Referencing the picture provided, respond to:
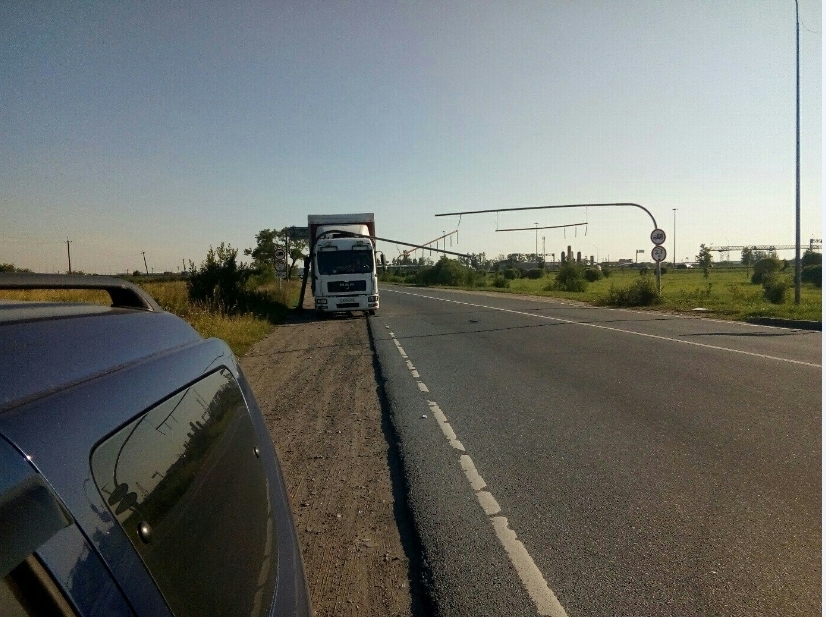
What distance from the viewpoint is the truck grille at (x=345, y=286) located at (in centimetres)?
2644

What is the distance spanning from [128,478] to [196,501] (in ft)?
1.05

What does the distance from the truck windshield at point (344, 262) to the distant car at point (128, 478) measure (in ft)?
79.0

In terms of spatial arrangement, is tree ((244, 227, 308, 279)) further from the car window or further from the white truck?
the car window

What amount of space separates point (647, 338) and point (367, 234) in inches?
589

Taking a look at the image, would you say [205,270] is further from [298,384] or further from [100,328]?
[100,328]

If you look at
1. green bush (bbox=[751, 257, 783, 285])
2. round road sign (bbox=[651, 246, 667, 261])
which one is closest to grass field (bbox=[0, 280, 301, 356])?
round road sign (bbox=[651, 246, 667, 261])

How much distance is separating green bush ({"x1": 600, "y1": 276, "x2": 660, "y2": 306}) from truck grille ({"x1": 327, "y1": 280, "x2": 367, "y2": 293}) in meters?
11.5

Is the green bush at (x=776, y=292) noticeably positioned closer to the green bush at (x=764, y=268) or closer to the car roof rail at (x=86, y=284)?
the green bush at (x=764, y=268)

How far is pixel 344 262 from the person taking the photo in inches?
1046

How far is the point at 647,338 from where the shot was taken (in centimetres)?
1589

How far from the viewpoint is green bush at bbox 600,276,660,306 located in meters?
29.9

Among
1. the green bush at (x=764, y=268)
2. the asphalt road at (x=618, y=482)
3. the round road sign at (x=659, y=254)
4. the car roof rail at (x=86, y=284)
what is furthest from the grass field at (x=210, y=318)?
the green bush at (x=764, y=268)

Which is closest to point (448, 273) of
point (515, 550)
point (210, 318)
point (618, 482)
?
point (210, 318)

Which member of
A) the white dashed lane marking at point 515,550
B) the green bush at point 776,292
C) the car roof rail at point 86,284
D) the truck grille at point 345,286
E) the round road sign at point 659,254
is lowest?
the white dashed lane marking at point 515,550
